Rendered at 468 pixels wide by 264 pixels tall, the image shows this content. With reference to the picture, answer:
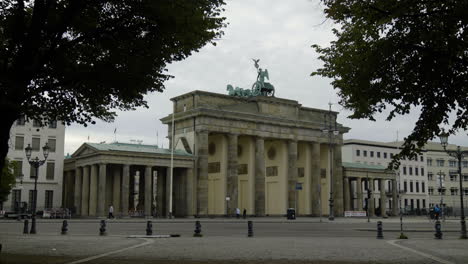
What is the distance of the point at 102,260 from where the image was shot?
52.9ft

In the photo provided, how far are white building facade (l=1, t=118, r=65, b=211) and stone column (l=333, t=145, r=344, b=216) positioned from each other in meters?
42.0

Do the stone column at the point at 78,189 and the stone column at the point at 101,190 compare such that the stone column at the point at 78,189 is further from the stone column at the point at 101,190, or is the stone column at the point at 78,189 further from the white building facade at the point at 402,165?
the white building facade at the point at 402,165

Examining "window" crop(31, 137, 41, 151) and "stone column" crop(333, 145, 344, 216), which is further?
"stone column" crop(333, 145, 344, 216)

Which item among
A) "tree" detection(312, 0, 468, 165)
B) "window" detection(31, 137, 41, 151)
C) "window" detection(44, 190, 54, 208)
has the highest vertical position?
"window" detection(31, 137, 41, 151)

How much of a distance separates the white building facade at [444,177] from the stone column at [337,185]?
164 ft

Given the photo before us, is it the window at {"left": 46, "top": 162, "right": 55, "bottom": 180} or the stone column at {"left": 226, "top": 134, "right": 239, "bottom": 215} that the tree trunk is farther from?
the window at {"left": 46, "top": 162, "right": 55, "bottom": 180}

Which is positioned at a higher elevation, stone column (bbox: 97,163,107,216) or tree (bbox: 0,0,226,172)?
tree (bbox: 0,0,226,172)

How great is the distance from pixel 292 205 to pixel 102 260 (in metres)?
63.1

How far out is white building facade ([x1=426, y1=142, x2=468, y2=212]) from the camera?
419 ft

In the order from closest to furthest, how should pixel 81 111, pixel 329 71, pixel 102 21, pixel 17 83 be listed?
pixel 17 83, pixel 102 21, pixel 329 71, pixel 81 111

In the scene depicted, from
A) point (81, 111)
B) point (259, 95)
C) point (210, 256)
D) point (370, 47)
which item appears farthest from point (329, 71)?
point (259, 95)

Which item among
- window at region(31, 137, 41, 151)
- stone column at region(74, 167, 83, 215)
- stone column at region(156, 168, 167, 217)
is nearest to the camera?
stone column at region(74, 167, 83, 215)

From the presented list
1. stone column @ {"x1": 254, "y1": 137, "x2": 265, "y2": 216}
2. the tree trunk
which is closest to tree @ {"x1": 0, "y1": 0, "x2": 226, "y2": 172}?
the tree trunk

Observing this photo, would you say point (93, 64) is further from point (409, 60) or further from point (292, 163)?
point (292, 163)
